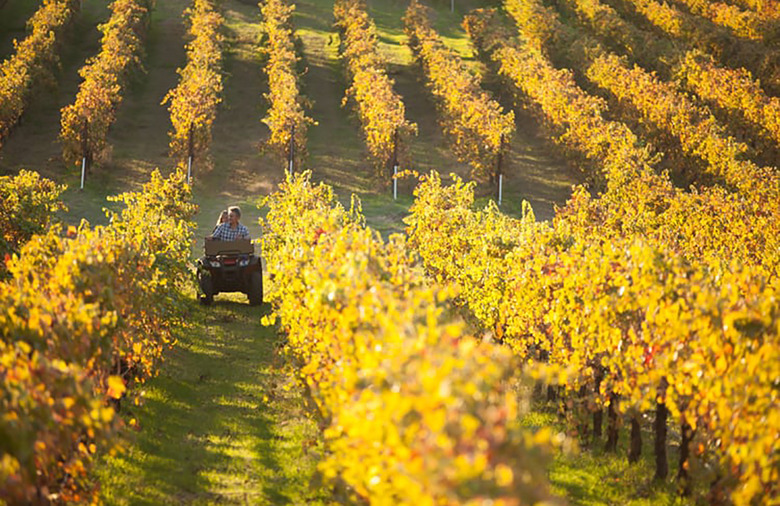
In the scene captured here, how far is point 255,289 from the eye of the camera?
661 inches

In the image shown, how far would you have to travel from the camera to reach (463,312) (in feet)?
41.2

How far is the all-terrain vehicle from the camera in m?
16.0

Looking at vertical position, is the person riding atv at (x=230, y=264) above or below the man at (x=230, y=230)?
below

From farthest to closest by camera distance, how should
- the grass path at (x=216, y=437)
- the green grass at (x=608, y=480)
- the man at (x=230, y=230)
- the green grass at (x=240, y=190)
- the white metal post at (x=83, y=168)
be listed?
the white metal post at (x=83, y=168) < the man at (x=230, y=230) < the green grass at (x=240, y=190) < the green grass at (x=608, y=480) < the grass path at (x=216, y=437)

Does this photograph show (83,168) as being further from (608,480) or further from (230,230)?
(608,480)

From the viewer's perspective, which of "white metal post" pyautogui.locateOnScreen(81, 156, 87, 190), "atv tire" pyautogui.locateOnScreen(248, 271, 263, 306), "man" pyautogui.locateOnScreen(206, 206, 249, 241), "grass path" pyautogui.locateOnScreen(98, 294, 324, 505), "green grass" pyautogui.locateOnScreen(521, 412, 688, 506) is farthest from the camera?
"white metal post" pyautogui.locateOnScreen(81, 156, 87, 190)

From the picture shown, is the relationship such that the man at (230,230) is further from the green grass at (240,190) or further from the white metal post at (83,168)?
the white metal post at (83,168)

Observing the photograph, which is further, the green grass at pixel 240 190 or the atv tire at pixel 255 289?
the atv tire at pixel 255 289

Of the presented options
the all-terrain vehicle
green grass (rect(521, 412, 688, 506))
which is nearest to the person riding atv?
the all-terrain vehicle

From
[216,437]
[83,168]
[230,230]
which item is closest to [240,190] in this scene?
[83,168]

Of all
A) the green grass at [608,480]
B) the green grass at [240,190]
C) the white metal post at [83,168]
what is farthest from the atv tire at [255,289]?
the white metal post at [83,168]

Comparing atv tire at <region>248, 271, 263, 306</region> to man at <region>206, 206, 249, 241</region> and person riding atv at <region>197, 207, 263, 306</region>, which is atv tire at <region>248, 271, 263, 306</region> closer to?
person riding atv at <region>197, 207, 263, 306</region>

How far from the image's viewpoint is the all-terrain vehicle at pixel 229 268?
16016 millimetres

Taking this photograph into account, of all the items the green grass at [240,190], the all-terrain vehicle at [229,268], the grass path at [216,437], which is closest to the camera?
the grass path at [216,437]
